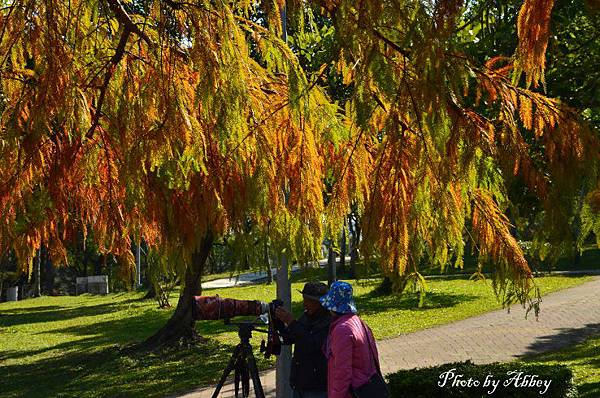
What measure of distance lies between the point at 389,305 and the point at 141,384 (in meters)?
11.6

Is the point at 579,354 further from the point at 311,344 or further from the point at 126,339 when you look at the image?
the point at 126,339

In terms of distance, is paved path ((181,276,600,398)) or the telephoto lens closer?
the telephoto lens

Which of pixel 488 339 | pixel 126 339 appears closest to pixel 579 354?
pixel 488 339

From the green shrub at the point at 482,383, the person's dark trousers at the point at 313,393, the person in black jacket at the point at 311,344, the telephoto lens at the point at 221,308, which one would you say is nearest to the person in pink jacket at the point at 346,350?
the person in black jacket at the point at 311,344

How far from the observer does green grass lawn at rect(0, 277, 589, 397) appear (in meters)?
13.8

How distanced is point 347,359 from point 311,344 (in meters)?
0.79

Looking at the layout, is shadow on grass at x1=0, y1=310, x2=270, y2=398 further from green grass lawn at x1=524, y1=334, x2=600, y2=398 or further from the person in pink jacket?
the person in pink jacket

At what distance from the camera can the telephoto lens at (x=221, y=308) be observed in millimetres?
6258

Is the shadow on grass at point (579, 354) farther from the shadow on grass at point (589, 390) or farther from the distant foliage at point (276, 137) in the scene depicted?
the distant foliage at point (276, 137)

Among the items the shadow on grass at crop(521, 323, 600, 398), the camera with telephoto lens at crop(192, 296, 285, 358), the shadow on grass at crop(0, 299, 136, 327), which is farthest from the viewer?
the shadow on grass at crop(0, 299, 136, 327)

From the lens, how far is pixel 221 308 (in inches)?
251

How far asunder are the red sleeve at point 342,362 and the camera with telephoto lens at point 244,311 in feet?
3.67

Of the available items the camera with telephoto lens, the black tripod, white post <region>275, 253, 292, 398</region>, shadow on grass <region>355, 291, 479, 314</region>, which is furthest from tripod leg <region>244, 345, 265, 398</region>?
shadow on grass <region>355, 291, 479, 314</region>

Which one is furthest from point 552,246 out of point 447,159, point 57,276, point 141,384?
point 57,276
